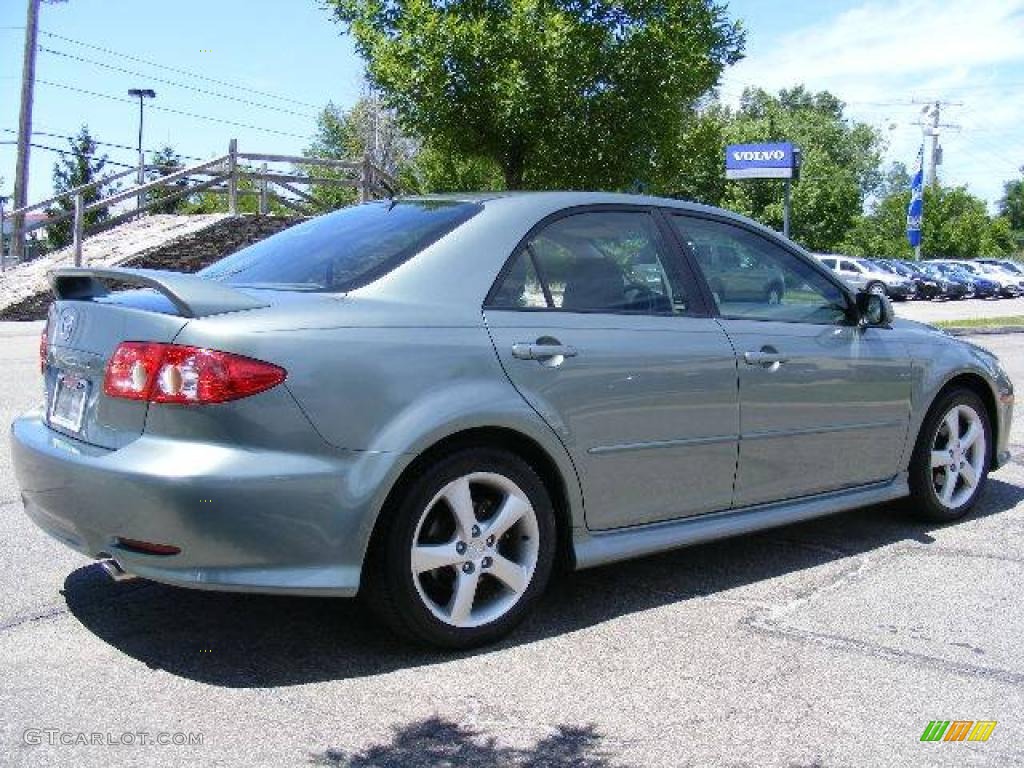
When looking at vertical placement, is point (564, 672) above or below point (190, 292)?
below

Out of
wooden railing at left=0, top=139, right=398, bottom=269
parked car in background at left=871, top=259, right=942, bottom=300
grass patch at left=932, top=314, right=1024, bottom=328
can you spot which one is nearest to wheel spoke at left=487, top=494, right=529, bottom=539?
wooden railing at left=0, top=139, right=398, bottom=269

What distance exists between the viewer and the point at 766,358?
4.43 metres

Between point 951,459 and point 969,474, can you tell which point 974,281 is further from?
point 951,459

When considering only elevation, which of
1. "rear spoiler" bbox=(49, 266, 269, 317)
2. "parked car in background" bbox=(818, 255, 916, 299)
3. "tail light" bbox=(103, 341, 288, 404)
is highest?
"parked car in background" bbox=(818, 255, 916, 299)

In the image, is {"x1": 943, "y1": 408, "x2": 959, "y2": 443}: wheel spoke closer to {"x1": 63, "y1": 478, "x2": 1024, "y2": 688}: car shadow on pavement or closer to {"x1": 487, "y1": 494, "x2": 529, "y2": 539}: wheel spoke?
{"x1": 63, "y1": 478, "x2": 1024, "y2": 688}: car shadow on pavement

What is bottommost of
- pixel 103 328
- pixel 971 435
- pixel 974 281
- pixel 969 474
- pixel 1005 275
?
pixel 969 474

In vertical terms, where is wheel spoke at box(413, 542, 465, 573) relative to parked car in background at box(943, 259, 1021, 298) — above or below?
below

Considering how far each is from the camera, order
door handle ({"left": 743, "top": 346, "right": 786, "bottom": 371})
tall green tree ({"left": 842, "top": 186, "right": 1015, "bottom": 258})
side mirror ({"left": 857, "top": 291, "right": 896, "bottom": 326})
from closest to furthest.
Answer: door handle ({"left": 743, "top": 346, "right": 786, "bottom": 371}), side mirror ({"left": 857, "top": 291, "right": 896, "bottom": 326}), tall green tree ({"left": 842, "top": 186, "right": 1015, "bottom": 258})

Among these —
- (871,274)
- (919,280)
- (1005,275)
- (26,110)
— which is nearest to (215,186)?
(26,110)

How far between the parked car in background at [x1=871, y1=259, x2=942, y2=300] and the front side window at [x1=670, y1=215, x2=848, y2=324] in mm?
40008

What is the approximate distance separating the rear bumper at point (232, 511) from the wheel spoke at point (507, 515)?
45 centimetres

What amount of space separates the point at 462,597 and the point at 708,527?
3.87ft

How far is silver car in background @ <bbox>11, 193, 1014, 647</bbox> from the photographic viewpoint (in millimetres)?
3219

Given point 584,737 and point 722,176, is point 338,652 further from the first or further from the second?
point 722,176
